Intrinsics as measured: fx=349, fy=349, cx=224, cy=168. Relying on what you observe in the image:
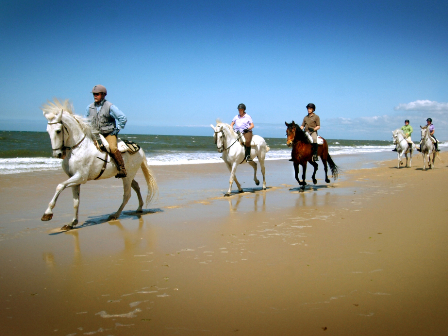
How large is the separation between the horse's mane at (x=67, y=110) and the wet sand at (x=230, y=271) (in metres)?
1.72

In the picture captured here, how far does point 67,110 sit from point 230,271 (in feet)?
13.6

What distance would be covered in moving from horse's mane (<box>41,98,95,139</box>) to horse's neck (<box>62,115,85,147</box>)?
10cm

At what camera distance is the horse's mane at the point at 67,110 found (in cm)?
583

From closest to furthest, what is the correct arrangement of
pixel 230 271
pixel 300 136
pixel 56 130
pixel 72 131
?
pixel 230 271 → pixel 56 130 → pixel 72 131 → pixel 300 136

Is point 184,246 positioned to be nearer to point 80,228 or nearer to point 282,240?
point 282,240

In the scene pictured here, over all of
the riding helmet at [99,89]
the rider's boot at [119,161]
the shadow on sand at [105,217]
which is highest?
the riding helmet at [99,89]

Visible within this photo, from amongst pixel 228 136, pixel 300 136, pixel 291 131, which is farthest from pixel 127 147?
pixel 300 136

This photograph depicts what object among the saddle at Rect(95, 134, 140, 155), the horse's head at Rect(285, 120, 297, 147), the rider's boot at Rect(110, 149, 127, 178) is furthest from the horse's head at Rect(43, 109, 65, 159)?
the horse's head at Rect(285, 120, 297, 147)

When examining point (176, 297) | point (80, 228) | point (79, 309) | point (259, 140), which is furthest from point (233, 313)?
point (259, 140)

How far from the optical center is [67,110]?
6.08m

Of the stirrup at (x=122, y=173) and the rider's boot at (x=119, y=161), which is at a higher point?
the rider's boot at (x=119, y=161)

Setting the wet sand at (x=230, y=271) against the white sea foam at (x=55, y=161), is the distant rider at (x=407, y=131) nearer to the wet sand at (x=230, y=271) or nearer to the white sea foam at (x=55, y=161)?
the white sea foam at (x=55, y=161)

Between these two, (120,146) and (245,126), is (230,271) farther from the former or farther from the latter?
(245,126)

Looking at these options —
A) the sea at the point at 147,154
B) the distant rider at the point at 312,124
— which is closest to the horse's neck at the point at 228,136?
the distant rider at the point at 312,124
